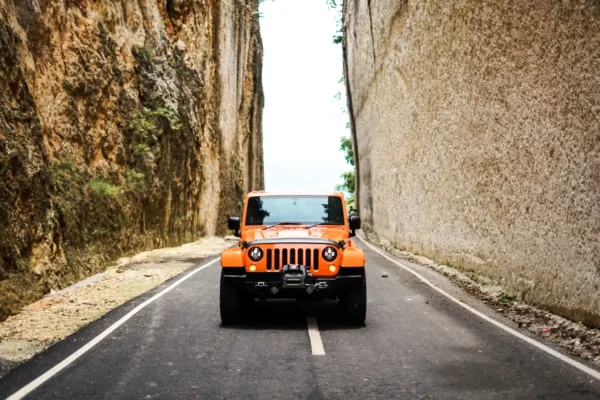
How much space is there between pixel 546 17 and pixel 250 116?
166ft

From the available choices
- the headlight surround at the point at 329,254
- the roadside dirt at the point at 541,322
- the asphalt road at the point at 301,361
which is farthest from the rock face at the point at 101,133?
the roadside dirt at the point at 541,322

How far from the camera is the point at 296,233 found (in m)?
10.2

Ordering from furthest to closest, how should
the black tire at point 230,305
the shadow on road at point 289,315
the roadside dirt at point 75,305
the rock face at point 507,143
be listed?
the shadow on road at point 289,315
the black tire at point 230,305
the rock face at point 507,143
the roadside dirt at point 75,305

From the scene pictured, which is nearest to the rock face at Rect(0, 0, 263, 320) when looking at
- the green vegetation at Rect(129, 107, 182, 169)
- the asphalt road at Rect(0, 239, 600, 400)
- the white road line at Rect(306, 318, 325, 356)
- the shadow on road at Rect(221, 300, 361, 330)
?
the green vegetation at Rect(129, 107, 182, 169)

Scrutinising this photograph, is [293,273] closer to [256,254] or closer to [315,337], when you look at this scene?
[256,254]

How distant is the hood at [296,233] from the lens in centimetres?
1001

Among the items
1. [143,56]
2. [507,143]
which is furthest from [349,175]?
[507,143]

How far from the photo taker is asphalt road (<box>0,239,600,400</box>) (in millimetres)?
6148

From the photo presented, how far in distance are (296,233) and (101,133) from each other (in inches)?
556

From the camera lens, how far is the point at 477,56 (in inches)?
627

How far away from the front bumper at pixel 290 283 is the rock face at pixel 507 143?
11.9 ft

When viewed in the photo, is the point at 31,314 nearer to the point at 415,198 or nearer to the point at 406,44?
the point at 415,198

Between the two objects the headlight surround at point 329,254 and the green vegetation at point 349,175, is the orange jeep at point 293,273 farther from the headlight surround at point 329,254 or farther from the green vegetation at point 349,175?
the green vegetation at point 349,175

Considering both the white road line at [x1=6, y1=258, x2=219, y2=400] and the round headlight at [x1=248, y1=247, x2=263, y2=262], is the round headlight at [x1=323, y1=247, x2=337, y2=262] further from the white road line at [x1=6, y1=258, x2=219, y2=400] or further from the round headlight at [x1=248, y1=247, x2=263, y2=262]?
the white road line at [x1=6, y1=258, x2=219, y2=400]
